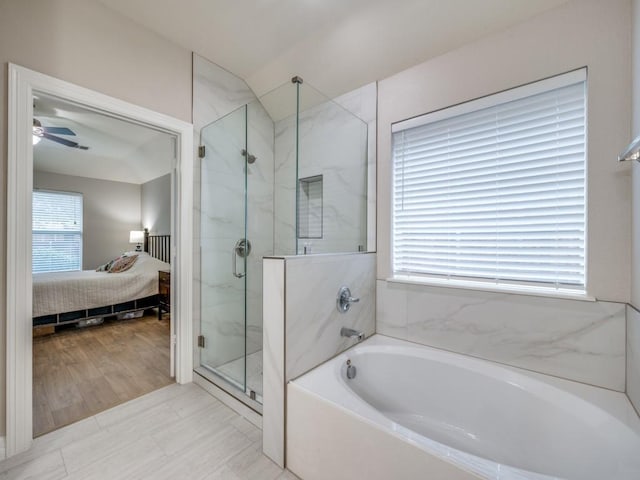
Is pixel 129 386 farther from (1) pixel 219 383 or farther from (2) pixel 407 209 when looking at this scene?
(2) pixel 407 209

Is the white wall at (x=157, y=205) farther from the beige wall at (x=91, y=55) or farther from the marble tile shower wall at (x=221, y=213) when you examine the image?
the beige wall at (x=91, y=55)

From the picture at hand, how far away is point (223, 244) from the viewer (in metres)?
2.31

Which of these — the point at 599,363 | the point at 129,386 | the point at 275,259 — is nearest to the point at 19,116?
the point at 275,259

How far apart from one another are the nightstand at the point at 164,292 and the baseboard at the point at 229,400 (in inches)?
75.5

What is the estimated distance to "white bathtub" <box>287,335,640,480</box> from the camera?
3.21 feet

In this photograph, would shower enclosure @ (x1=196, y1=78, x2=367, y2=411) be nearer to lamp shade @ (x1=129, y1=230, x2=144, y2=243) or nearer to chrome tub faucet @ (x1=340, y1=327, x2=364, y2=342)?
chrome tub faucet @ (x1=340, y1=327, x2=364, y2=342)

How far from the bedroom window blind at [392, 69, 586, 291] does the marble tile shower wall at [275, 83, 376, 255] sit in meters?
0.24

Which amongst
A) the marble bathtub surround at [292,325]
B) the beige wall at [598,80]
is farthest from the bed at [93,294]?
the beige wall at [598,80]

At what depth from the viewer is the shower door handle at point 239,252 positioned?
2.22 m

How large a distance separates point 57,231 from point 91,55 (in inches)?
194

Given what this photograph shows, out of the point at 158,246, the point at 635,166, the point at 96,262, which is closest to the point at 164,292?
the point at 158,246

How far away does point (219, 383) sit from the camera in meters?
2.01

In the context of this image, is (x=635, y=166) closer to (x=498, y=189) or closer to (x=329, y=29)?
(x=498, y=189)

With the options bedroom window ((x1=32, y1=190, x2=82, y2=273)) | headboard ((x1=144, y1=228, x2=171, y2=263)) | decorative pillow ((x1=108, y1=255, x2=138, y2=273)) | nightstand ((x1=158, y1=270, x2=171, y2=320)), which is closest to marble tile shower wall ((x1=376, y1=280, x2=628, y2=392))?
nightstand ((x1=158, y1=270, x2=171, y2=320))
